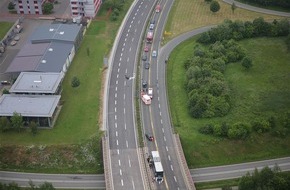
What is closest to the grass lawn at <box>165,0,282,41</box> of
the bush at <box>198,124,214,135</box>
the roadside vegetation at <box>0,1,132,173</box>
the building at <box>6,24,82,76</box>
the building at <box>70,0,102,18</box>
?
the building at <box>70,0,102,18</box>

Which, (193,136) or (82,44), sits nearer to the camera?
→ (193,136)

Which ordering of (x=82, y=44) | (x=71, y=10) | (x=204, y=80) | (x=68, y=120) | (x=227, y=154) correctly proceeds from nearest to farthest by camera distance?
1. (x=227, y=154)
2. (x=68, y=120)
3. (x=204, y=80)
4. (x=82, y=44)
5. (x=71, y=10)

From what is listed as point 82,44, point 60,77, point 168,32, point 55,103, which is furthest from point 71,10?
point 55,103

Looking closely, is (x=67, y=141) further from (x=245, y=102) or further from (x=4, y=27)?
(x=4, y=27)

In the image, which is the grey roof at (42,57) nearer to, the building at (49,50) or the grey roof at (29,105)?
the building at (49,50)

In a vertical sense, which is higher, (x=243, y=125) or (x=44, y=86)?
(x=44, y=86)

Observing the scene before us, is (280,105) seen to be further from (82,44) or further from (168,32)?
(82,44)

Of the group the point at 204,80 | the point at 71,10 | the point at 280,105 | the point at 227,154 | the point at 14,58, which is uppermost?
the point at 71,10
